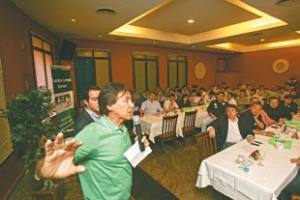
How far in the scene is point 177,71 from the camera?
8789 mm

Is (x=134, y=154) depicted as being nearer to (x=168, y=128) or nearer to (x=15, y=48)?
(x=168, y=128)

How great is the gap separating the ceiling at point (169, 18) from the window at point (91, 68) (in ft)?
2.71

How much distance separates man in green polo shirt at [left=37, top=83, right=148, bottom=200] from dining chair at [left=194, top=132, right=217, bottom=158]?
4.61ft

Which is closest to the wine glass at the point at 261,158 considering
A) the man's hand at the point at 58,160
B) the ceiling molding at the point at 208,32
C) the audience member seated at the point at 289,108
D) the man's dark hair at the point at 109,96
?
the man's dark hair at the point at 109,96

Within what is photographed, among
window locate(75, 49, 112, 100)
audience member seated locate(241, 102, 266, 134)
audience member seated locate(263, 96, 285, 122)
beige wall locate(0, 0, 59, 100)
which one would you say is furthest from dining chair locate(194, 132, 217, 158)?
window locate(75, 49, 112, 100)

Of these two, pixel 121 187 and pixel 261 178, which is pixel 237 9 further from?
pixel 121 187

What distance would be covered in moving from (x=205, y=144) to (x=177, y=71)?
6536 millimetres

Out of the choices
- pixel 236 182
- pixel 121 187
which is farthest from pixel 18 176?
pixel 236 182

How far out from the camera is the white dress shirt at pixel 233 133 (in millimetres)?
2990

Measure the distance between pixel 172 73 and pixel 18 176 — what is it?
279 inches

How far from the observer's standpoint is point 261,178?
1732 millimetres

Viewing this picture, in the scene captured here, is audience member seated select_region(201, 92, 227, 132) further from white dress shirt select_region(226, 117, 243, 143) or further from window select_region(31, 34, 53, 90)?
window select_region(31, 34, 53, 90)

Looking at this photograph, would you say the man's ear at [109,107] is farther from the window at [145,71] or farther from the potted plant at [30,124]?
the window at [145,71]

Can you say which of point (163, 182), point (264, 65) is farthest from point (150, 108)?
point (264, 65)
